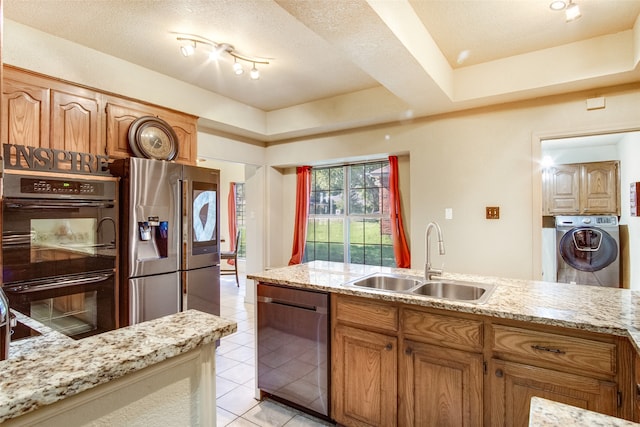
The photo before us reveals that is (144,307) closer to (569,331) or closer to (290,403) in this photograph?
(290,403)

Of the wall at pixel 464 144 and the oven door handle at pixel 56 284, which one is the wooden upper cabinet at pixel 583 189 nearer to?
the wall at pixel 464 144

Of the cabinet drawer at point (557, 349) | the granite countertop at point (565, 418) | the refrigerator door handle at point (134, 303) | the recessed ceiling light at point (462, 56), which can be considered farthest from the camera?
the recessed ceiling light at point (462, 56)

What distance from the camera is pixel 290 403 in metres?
2.28

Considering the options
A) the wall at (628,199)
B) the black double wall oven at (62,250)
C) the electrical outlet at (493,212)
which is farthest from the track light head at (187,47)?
the wall at (628,199)

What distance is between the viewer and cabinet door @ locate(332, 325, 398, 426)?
1.84 m

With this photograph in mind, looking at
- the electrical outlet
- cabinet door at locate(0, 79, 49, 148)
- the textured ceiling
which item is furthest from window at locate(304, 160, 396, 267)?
cabinet door at locate(0, 79, 49, 148)

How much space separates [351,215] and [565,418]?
12.9 feet

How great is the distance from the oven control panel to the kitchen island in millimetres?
1651

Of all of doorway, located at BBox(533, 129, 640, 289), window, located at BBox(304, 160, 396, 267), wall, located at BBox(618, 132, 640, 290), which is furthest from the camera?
window, located at BBox(304, 160, 396, 267)

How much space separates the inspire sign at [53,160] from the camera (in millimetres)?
2230

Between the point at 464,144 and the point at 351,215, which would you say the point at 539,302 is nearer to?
the point at 464,144

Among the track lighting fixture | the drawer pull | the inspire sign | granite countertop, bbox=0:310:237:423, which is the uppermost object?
the track lighting fixture

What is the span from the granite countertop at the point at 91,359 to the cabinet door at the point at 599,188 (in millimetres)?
5743

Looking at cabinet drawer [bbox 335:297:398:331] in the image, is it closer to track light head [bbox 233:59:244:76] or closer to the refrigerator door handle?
the refrigerator door handle
